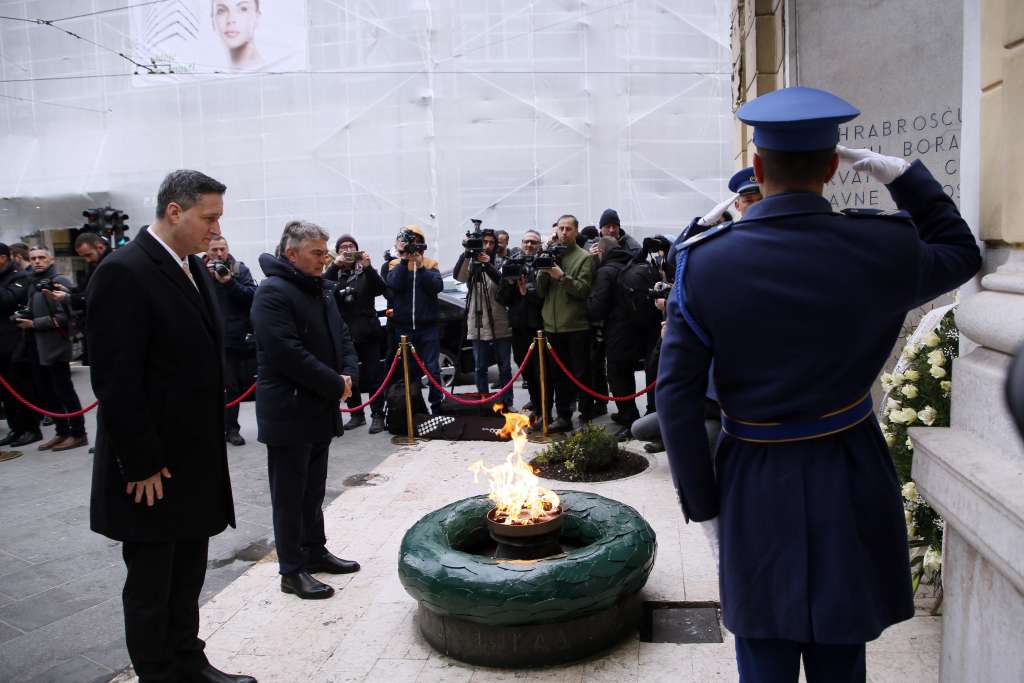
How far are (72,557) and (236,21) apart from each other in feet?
43.0

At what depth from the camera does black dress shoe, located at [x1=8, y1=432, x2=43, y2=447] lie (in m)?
9.09

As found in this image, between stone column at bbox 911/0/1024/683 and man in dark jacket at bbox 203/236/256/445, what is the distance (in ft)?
22.7

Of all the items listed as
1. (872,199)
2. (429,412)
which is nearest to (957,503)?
(872,199)

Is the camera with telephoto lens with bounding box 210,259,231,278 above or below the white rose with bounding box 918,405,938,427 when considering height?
above

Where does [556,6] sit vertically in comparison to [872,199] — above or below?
above

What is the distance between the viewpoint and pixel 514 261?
854 cm

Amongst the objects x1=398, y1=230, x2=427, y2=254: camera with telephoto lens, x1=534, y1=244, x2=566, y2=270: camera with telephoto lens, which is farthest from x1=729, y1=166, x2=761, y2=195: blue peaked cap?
Result: x1=398, y1=230, x2=427, y2=254: camera with telephoto lens

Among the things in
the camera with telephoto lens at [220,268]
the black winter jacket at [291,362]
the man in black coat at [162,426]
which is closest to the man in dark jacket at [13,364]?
the camera with telephoto lens at [220,268]

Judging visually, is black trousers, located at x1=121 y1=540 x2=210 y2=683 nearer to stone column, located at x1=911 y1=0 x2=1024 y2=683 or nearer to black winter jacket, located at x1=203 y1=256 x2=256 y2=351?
stone column, located at x1=911 y1=0 x2=1024 y2=683

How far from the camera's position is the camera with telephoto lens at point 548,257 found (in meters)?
7.98

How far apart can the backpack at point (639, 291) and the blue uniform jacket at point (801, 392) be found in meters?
5.30

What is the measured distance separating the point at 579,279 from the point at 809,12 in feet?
10.3

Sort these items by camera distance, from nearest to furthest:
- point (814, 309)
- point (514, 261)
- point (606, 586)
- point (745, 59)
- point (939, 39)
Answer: point (814, 309)
point (606, 586)
point (939, 39)
point (745, 59)
point (514, 261)

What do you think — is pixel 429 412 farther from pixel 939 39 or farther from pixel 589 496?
pixel 939 39
